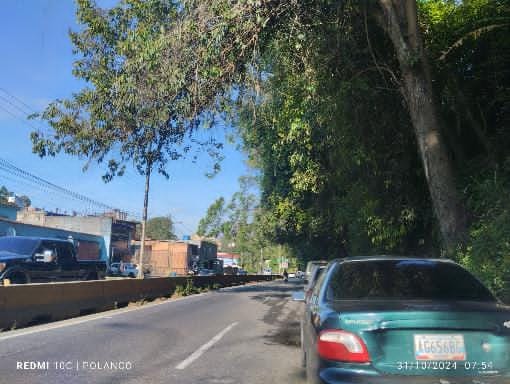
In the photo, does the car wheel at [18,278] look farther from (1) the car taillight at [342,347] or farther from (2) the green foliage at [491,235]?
(1) the car taillight at [342,347]

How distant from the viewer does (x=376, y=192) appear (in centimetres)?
1564

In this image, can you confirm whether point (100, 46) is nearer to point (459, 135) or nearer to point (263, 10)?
point (263, 10)

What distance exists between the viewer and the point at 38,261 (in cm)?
1644

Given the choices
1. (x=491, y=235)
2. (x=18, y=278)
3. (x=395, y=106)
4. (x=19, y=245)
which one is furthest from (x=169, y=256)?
(x=491, y=235)

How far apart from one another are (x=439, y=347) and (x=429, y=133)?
8.12 m

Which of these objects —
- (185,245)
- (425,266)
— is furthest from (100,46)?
(185,245)

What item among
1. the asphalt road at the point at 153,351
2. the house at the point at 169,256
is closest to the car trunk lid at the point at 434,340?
the asphalt road at the point at 153,351

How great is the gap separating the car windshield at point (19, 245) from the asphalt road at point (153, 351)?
4.92 meters

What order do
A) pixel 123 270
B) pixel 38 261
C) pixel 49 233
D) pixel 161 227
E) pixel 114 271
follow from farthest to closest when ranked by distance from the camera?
1. pixel 161 227
2. pixel 123 270
3. pixel 114 271
4. pixel 49 233
5. pixel 38 261

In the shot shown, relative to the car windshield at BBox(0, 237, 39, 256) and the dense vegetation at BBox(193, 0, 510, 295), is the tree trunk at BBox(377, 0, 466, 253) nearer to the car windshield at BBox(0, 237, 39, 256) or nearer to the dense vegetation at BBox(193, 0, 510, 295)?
the dense vegetation at BBox(193, 0, 510, 295)

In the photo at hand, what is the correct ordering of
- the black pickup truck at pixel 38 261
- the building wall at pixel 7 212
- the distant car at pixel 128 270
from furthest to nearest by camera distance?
the distant car at pixel 128 270 < the building wall at pixel 7 212 < the black pickup truck at pixel 38 261

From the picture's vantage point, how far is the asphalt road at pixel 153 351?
6379 mm

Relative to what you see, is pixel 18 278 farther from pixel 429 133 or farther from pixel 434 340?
pixel 434 340

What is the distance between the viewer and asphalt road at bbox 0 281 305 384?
638cm
